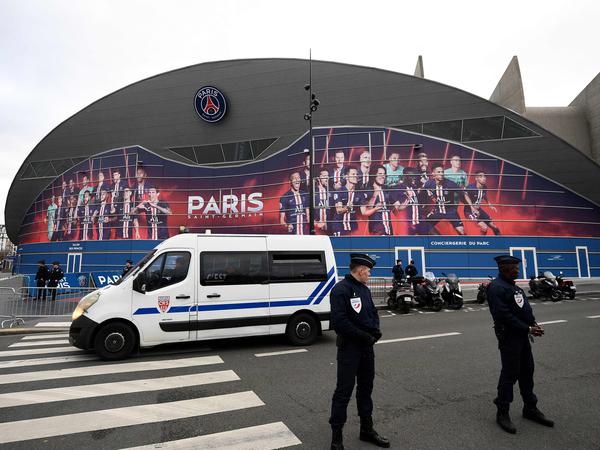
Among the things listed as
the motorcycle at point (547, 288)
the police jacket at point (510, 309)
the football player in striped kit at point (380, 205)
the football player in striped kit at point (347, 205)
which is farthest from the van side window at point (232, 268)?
the football player in striped kit at point (380, 205)

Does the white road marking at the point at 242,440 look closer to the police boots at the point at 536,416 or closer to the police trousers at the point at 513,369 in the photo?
the police trousers at the point at 513,369

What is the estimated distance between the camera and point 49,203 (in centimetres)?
3428

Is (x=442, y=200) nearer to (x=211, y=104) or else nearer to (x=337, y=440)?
(x=211, y=104)

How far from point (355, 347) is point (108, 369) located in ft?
15.6

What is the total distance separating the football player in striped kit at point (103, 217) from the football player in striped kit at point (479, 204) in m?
28.9

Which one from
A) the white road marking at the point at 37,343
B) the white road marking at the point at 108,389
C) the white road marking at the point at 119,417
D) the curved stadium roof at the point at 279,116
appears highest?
the curved stadium roof at the point at 279,116

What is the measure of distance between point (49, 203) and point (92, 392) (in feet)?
123

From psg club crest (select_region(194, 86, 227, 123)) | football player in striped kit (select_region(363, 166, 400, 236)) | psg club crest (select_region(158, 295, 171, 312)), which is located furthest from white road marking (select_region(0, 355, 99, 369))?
psg club crest (select_region(194, 86, 227, 123))

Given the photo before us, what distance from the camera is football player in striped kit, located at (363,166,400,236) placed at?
902 inches

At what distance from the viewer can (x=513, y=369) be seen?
3.73 metres

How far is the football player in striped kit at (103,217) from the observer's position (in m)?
29.7

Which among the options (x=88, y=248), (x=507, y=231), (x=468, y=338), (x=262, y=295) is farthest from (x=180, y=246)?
(x=88, y=248)

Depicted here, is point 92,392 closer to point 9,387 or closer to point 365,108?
point 9,387

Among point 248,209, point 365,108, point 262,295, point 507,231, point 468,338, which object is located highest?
point 365,108
